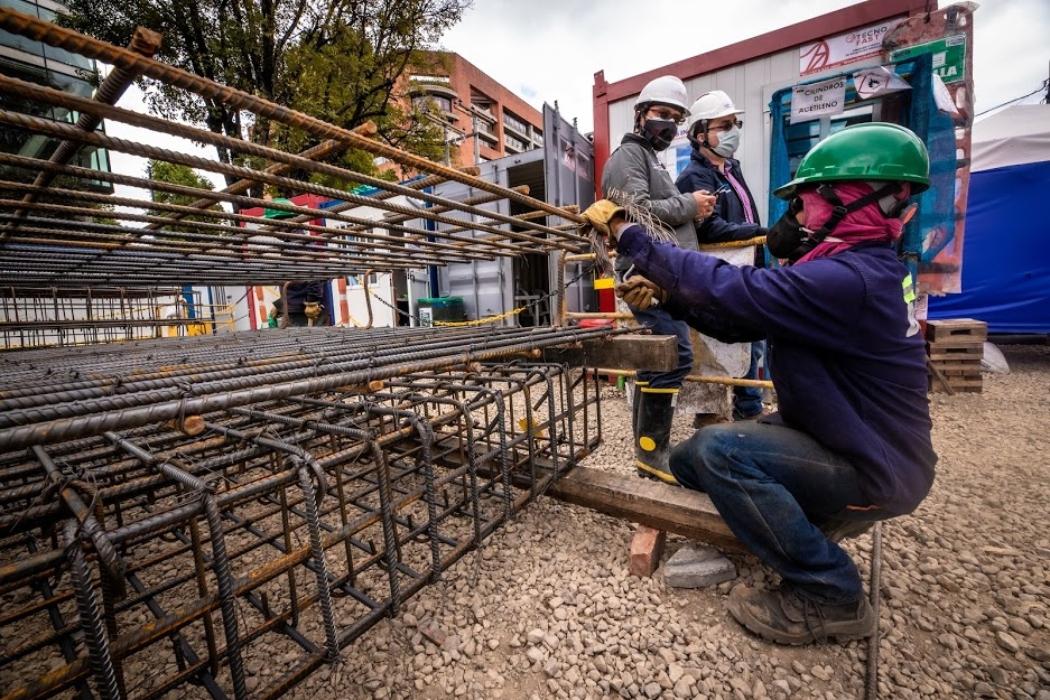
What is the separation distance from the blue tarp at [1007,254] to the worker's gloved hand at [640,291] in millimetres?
7953

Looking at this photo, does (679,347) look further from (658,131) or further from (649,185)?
(658,131)

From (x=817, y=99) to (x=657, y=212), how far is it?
3.90 meters

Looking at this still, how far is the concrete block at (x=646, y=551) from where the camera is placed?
6.44 ft

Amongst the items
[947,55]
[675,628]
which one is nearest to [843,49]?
[947,55]

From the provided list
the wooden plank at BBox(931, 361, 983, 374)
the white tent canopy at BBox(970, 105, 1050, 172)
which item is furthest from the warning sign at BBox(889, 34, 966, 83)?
the white tent canopy at BBox(970, 105, 1050, 172)

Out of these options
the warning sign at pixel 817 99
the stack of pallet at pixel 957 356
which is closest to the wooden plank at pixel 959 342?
the stack of pallet at pixel 957 356

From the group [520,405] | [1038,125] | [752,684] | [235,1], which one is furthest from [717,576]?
[235,1]

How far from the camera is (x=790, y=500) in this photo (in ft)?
5.12

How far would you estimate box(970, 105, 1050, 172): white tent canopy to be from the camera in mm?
6617

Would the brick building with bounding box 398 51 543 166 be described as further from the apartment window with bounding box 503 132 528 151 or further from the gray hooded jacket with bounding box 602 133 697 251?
the gray hooded jacket with bounding box 602 133 697 251

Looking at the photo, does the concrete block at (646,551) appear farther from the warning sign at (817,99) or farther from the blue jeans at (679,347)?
the warning sign at (817,99)

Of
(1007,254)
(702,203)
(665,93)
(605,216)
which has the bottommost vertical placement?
(605,216)

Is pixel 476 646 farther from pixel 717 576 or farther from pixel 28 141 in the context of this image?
pixel 28 141

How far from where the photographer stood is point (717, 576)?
1.90m
